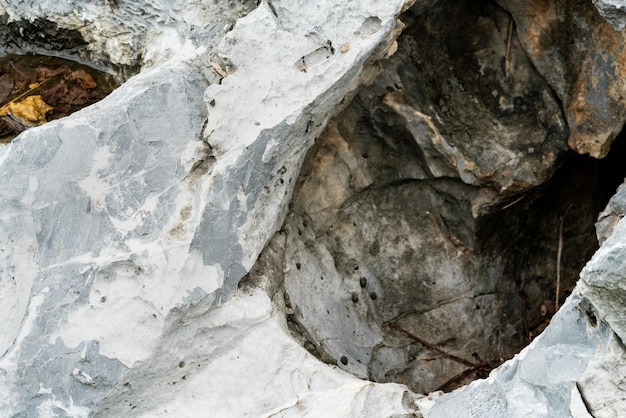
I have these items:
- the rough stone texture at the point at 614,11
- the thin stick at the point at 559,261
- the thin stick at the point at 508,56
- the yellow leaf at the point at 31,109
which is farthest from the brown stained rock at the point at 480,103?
the yellow leaf at the point at 31,109

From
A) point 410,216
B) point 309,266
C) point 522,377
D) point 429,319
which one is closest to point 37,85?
point 309,266

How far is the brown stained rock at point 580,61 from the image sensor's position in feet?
8.16

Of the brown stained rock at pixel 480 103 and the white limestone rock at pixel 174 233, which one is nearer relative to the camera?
the white limestone rock at pixel 174 233

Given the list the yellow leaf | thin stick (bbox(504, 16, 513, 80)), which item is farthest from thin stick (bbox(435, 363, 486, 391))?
the yellow leaf

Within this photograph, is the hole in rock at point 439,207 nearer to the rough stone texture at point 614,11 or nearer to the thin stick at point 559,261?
the thin stick at point 559,261

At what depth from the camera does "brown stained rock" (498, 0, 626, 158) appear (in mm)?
2486

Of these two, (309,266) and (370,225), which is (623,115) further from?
(309,266)

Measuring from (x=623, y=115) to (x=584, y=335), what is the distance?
3.43ft

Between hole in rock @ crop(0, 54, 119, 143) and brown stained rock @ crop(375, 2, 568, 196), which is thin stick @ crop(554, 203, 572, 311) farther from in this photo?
hole in rock @ crop(0, 54, 119, 143)

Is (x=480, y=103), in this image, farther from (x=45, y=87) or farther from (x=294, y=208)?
(x=45, y=87)

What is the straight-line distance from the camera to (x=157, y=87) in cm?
225

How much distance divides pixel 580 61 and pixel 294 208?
108cm

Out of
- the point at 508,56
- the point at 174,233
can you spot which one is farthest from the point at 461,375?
the point at 174,233

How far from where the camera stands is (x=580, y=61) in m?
2.57
